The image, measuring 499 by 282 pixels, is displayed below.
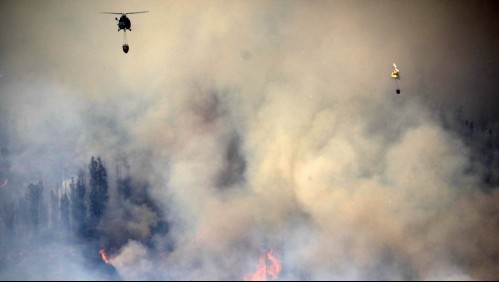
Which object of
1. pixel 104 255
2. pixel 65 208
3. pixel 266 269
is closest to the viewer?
pixel 266 269

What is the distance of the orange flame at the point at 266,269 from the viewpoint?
52.5 metres

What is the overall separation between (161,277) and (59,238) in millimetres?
19138

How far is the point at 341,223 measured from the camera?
5694 cm

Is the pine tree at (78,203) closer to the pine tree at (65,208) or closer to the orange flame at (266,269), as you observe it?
the pine tree at (65,208)

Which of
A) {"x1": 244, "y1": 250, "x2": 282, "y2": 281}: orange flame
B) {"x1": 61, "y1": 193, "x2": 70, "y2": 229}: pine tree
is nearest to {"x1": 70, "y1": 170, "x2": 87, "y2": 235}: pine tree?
{"x1": 61, "y1": 193, "x2": 70, "y2": 229}: pine tree

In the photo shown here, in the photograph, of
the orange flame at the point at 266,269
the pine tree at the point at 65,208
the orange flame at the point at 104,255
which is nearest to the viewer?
the orange flame at the point at 266,269

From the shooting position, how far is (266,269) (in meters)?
54.3

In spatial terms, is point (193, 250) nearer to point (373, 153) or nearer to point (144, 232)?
point (144, 232)

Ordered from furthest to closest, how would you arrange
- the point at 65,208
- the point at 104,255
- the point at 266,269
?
the point at 65,208 < the point at 104,255 < the point at 266,269

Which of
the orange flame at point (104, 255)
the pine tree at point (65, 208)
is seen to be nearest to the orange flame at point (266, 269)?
the orange flame at point (104, 255)

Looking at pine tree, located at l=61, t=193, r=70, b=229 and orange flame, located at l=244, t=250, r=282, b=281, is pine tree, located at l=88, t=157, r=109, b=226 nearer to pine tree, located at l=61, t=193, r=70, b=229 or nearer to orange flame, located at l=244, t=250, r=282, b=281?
pine tree, located at l=61, t=193, r=70, b=229

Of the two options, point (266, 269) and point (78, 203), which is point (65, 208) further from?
point (266, 269)

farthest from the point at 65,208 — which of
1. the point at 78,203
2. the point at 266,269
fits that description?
the point at 266,269

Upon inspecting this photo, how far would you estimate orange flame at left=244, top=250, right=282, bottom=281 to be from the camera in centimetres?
5250
